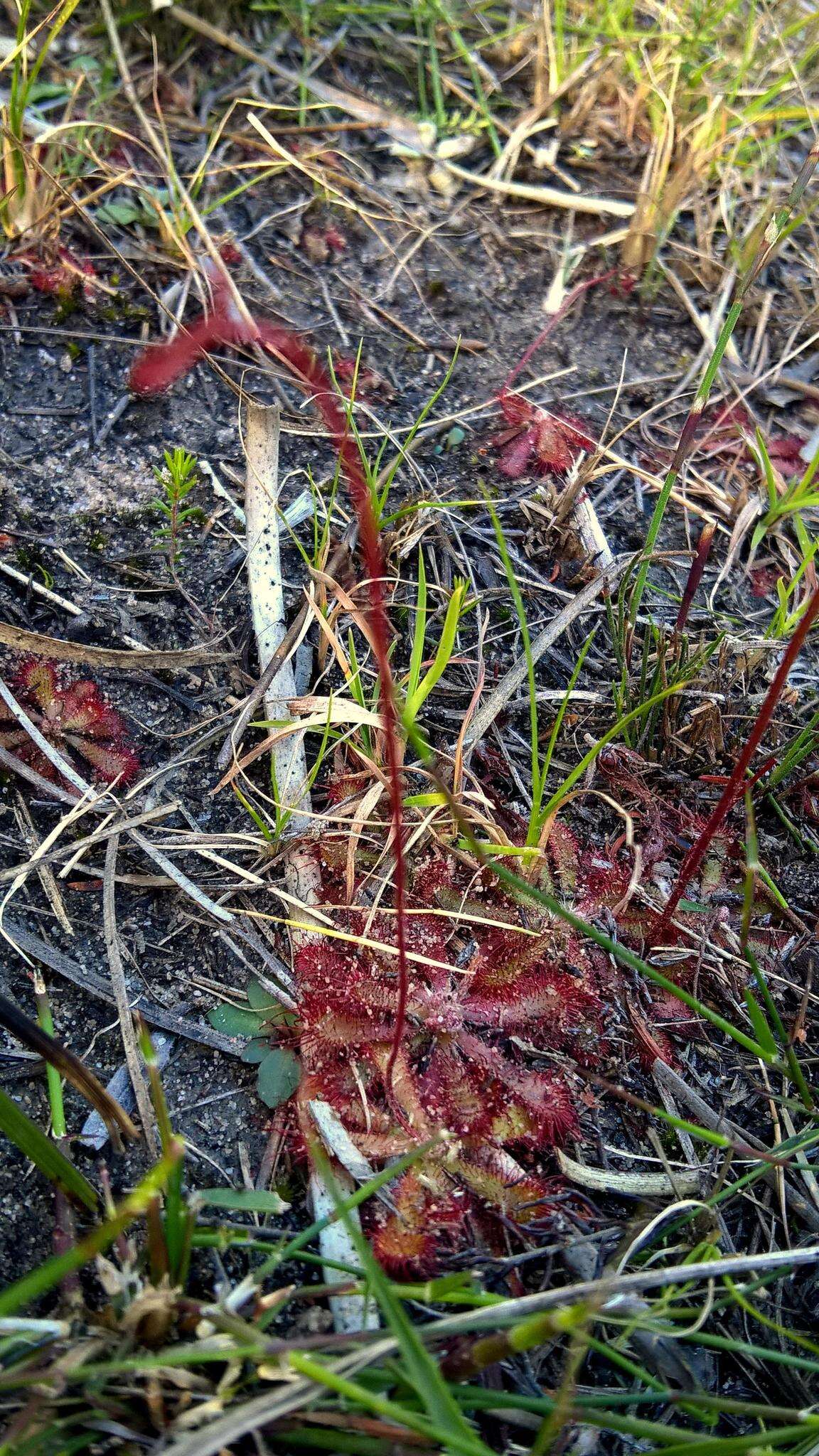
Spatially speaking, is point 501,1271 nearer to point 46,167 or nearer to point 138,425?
point 138,425

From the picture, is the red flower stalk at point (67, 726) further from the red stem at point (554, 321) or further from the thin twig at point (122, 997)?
the red stem at point (554, 321)

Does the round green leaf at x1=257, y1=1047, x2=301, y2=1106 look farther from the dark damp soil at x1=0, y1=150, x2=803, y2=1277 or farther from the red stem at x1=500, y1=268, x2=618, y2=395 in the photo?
the red stem at x1=500, y1=268, x2=618, y2=395

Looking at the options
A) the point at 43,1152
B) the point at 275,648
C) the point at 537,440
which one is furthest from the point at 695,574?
the point at 43,1152

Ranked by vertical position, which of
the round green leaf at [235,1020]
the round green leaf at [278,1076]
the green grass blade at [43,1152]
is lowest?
the round green leaf at [278,1076]

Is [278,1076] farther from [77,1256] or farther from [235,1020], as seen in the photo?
[77,1256]

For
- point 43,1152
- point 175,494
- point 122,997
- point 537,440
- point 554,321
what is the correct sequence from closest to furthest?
point 43,1152, point 122,997, point 175,494, point 537,440, point 554,321

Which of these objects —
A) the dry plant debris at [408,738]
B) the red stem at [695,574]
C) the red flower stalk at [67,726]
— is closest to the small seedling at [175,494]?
the dry plant debris at [408,738]

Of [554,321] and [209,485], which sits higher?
[554,321]

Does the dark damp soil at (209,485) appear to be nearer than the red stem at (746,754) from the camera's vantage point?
No
